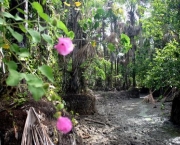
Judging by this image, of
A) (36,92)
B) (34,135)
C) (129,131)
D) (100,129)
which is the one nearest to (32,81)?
(36,92)

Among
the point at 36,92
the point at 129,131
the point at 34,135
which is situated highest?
the point at 36,92

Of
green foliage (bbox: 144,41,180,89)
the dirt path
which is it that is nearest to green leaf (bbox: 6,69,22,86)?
the dirt path

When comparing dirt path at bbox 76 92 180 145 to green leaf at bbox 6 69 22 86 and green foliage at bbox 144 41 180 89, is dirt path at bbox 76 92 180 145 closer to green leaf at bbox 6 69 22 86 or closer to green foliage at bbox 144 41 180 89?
green foliage at bbox 144 41 180 89

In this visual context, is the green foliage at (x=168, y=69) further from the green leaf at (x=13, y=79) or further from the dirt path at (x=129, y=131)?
the green leaf at (x=13, y=79)

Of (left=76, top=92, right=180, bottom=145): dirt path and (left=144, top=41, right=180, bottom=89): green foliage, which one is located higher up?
(left=144, top=41, right=180, bottom=89): green foliage

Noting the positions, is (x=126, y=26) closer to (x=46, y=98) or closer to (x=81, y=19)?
(x=81, y=19)

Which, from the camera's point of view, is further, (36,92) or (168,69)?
(168,69)

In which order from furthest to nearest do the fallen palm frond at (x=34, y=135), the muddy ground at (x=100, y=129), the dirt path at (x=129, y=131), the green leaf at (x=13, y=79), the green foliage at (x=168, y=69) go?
the green foliage at (x=168, y=69) < the dirt path at (x=129, y=131) < the muddy ground at (x=100, y=129) < the fallen palm frond at (x=34, y=135) < the green leaf at (x=13, y=79)

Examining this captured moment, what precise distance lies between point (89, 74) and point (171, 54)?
3192 mm

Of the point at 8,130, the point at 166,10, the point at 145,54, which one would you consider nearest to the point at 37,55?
the point at 8,130

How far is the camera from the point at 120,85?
20.7 m

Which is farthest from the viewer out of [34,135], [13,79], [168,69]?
[168,69]

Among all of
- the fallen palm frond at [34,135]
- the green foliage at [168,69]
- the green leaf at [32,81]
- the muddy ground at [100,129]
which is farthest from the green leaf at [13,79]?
the green foliage at [168,69]

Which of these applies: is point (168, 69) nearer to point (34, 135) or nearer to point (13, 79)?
point (34, 135)
